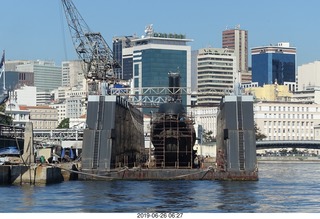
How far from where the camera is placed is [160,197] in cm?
7038

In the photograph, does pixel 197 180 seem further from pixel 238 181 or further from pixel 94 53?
pixel 94 53

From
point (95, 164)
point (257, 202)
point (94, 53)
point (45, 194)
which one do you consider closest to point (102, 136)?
point (95, 164)

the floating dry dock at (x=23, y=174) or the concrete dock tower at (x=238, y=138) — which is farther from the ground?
Answer: the concrete dock tower at (x=238, y=138)

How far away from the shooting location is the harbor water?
60594mm

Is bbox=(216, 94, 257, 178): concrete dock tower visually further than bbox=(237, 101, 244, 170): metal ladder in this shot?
No

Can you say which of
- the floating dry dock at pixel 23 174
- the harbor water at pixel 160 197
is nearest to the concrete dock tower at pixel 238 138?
the harbor water at pixel 160 197

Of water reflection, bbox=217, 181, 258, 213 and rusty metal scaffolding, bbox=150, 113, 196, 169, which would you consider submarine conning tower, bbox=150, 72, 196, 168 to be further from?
water reflection, bbox=217, 181, 258, 213

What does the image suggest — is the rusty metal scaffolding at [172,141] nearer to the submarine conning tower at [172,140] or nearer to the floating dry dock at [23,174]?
the submarine conning tower at [172,140]

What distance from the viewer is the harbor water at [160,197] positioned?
6059 centimetres

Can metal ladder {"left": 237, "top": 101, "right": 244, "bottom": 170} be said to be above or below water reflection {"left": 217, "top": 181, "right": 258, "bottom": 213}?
above

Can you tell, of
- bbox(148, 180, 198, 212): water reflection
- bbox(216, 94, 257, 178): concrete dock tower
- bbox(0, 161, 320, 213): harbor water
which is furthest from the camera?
bbox(216, 94, 257, 178): concrete dock tower

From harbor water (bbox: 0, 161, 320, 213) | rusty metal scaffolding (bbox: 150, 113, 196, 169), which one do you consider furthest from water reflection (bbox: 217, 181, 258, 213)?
rusty metal scaffolding (bbox: 150, 113, 196, 169)

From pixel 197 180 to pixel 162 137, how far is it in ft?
54.8

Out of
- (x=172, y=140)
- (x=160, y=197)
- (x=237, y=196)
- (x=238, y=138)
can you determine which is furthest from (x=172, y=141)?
(x=160, y=197)
